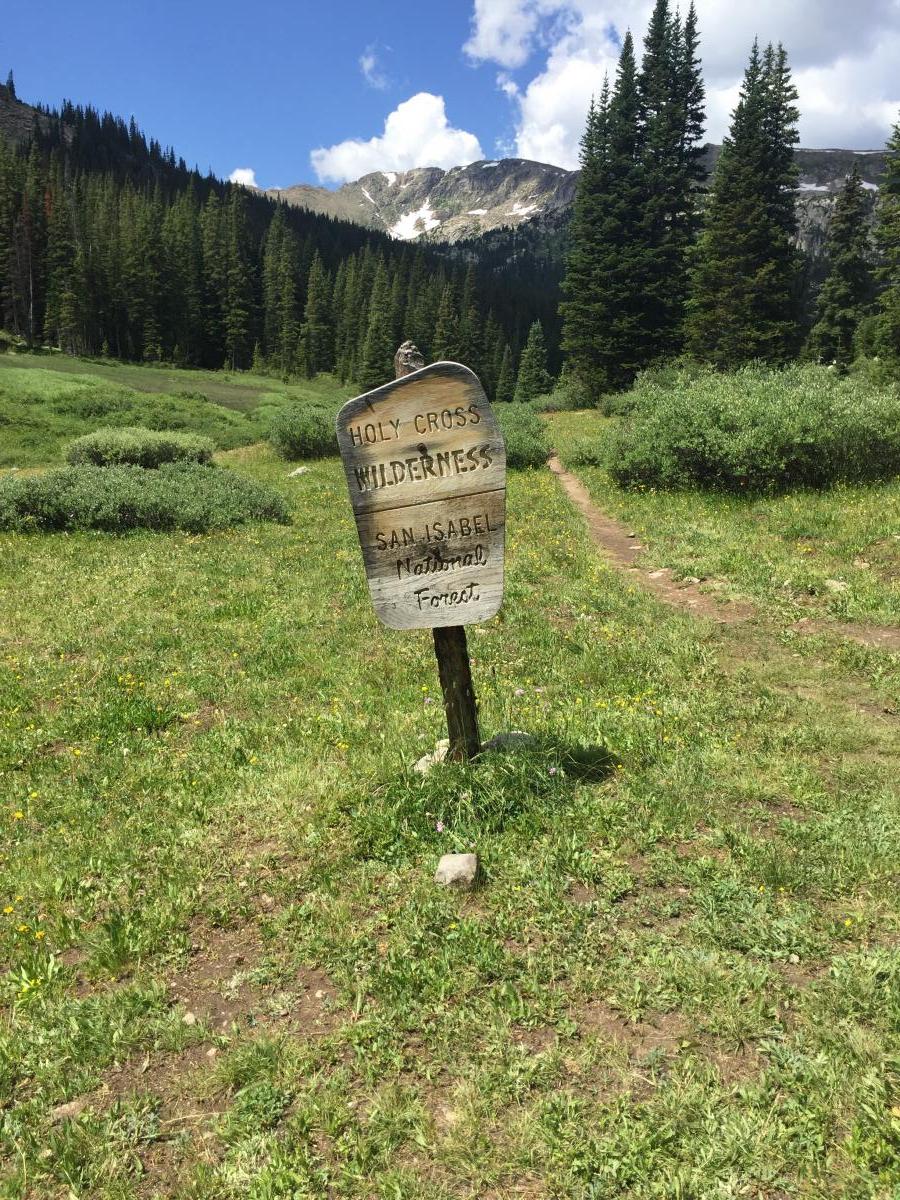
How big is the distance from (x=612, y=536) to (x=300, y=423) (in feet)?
56.2

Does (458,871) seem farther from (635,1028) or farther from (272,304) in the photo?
(272,304)

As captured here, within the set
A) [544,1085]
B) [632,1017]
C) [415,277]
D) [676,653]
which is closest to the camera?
[544,1085]

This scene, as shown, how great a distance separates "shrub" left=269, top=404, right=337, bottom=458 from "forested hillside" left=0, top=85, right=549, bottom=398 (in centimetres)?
4548

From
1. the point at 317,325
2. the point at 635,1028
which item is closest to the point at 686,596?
the point at 635,1028

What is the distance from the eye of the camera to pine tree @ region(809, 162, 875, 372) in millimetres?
51188

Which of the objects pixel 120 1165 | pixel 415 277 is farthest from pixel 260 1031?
pixel 415 277

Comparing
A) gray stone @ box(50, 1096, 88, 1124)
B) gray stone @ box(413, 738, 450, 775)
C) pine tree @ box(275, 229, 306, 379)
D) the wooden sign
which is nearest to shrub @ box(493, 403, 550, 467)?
gray stone @ box(413, 738, 450, 775)

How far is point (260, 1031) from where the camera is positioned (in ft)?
11.1

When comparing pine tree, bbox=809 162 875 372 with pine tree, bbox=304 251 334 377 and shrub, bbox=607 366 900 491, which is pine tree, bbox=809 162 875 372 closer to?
shrub, bbox=607 366 900 491

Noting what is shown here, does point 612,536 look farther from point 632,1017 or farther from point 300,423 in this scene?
point 300,423

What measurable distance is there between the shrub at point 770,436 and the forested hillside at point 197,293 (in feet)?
192

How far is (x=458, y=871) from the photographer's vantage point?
165 inches

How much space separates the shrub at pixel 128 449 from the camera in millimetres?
22344

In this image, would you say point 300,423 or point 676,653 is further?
point 300,423
